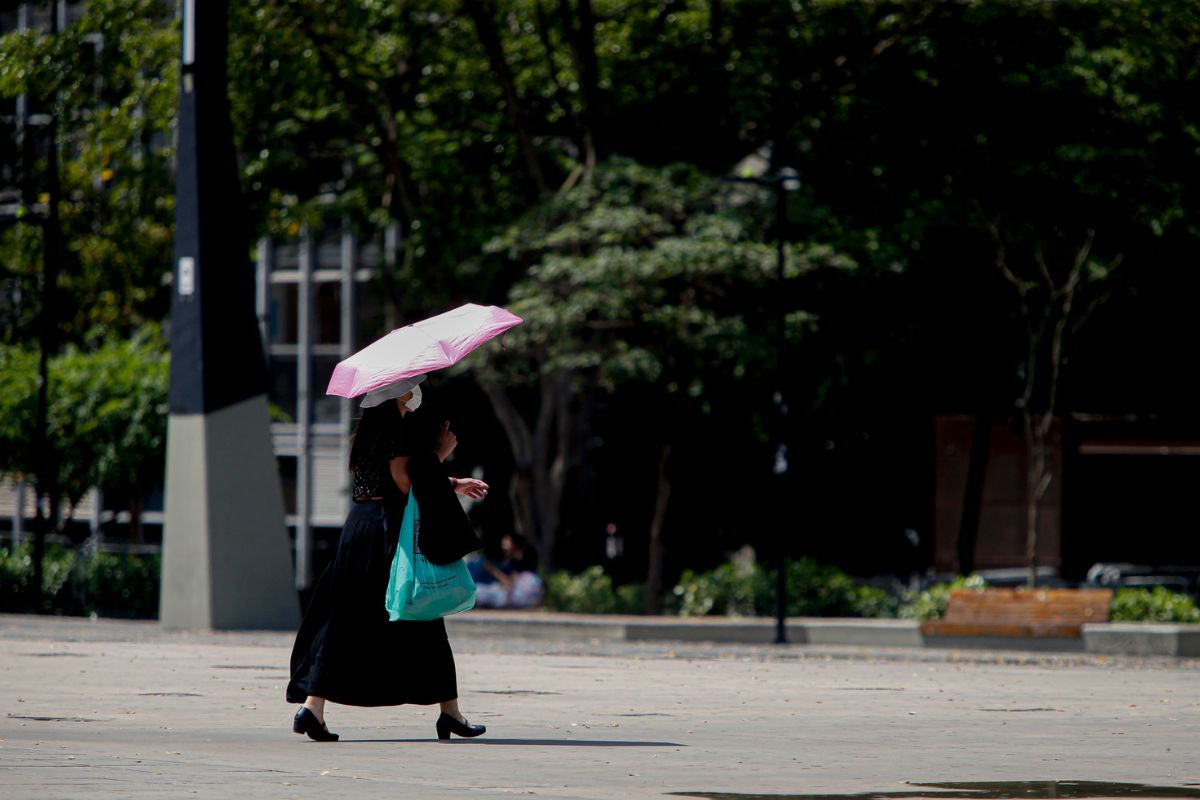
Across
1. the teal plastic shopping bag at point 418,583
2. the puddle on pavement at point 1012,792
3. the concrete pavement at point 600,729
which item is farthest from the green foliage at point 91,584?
the puddle on pavement at point 1012,792

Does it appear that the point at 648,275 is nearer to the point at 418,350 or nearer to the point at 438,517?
the point at 418,350

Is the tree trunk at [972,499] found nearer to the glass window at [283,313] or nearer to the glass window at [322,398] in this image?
the glass window at [322,398]

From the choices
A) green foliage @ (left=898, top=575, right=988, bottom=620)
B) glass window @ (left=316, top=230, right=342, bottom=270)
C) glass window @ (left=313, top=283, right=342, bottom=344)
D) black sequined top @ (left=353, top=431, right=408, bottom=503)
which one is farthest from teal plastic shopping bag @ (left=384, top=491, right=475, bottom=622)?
glass window @ (left=313, top=283, right=342, bottom=344)

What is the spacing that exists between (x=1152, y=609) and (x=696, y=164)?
9698 millimetres

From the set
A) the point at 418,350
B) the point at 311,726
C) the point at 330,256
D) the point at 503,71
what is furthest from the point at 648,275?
the point at 330,256

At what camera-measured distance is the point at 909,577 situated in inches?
1383

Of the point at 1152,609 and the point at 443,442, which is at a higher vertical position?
the point at 443,442

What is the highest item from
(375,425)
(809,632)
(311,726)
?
(375,425)

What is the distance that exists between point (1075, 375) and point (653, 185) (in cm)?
1022

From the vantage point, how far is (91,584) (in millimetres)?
28297

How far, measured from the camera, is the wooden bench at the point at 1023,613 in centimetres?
2072

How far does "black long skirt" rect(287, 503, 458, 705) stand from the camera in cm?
930

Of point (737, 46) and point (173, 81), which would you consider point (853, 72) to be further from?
point (173, 81)

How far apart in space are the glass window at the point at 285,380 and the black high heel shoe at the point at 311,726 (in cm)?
3454
